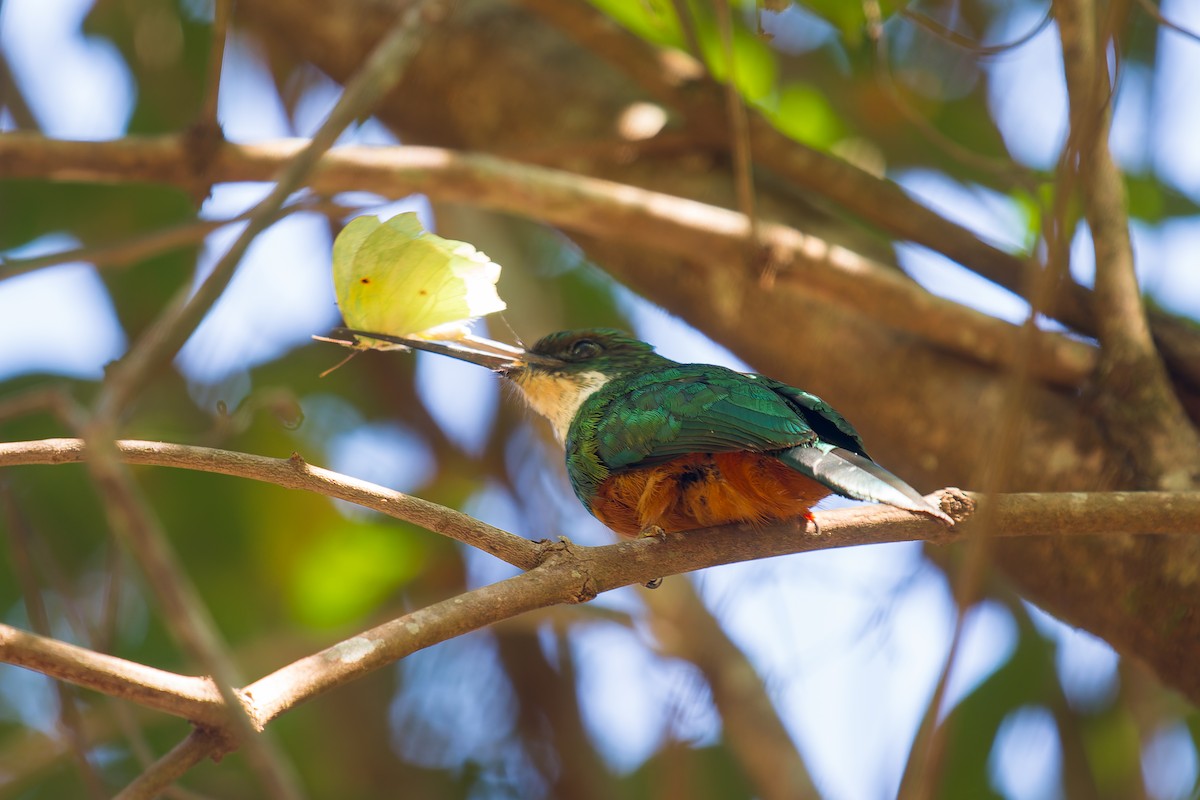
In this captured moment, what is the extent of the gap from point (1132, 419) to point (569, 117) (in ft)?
6.28

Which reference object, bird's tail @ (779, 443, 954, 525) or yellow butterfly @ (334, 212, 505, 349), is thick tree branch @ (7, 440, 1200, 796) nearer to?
bird's tail @ (779, 443, 954, 525)

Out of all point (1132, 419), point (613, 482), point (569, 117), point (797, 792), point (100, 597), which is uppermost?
point (569, 117)

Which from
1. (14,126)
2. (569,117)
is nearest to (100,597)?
(14,126)

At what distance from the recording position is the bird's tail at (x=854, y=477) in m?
1.74

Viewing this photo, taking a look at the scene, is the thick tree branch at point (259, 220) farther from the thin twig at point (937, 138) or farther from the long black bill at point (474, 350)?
the thin twig at point (937, 138)

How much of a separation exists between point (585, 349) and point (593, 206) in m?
0.39

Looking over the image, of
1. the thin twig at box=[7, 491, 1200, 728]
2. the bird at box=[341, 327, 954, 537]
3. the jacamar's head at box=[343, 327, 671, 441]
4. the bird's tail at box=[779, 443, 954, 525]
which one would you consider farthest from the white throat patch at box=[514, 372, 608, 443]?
the bird's tail at box=[779, 443, 954, 525]

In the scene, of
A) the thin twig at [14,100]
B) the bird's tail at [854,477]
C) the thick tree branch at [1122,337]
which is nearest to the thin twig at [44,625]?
the bird's tail at [854,477]

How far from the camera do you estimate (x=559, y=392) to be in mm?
2979

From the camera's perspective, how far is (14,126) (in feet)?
14.8

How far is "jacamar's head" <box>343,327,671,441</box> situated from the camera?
2.93 m

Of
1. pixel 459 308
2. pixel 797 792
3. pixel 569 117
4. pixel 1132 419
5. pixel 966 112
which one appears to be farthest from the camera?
pixel 966 112

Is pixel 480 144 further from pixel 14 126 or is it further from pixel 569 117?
pixel 14 126

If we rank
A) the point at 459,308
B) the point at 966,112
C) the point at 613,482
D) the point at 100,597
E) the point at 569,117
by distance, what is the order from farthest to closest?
the point at 966,112
the point at 100,597
the point at 569,117
the point at 613,482
the point at 459,308
